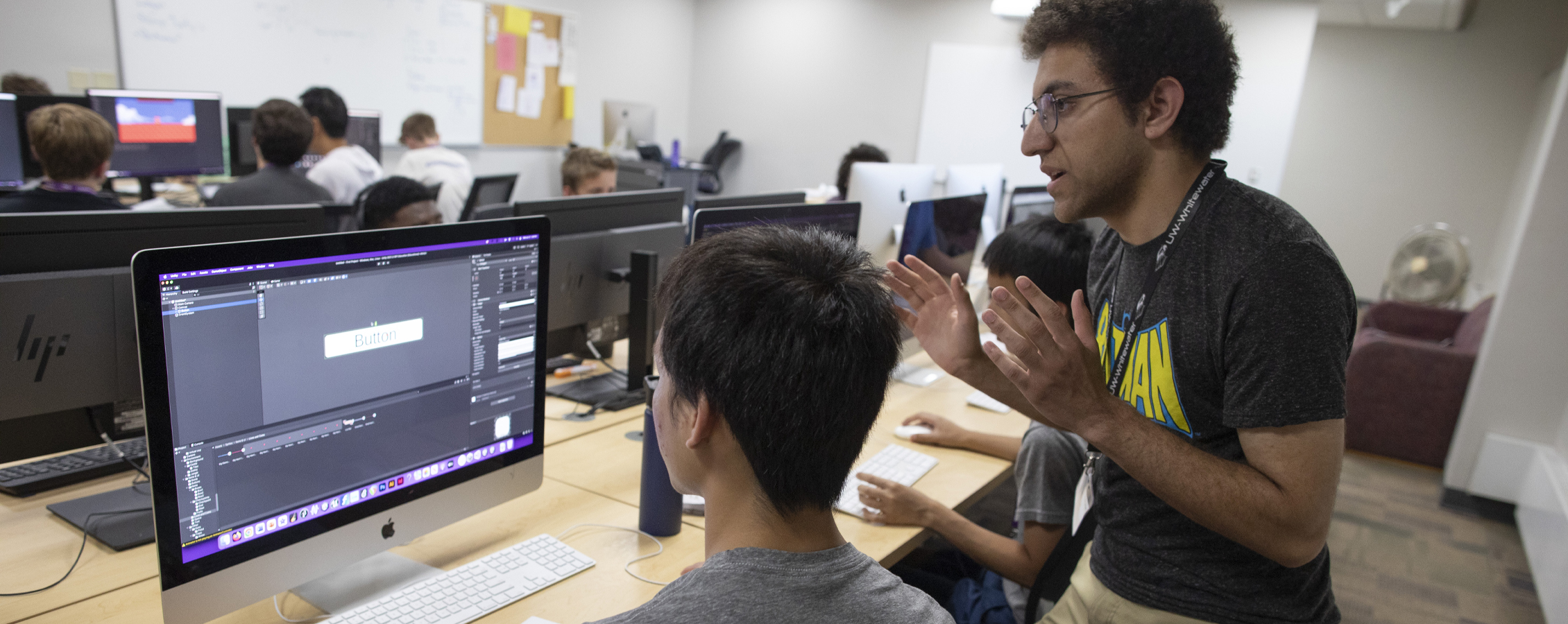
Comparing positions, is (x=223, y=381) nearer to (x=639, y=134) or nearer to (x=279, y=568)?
(x=279, y=568)

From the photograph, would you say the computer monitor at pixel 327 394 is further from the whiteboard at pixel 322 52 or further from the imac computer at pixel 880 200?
the whiteboard at pixel 322 52

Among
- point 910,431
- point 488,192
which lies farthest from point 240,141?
point 910,431

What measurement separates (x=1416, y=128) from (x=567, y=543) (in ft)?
28.8

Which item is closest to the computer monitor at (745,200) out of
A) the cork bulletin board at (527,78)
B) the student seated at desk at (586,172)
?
the student seated at desk at (586,172)

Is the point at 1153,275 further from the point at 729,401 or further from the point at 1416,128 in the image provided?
the point at 1416,128

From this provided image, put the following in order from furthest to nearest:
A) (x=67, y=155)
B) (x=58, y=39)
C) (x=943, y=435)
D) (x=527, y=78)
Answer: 1. (x=527, y=78)
2. (x=58, y=39)
3. (x=67, y=155)
4. (x=943, y=435)

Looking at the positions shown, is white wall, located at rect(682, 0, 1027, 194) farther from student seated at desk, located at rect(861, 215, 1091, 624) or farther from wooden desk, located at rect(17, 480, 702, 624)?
wooden desk, located at rect(17, 480, 702, 624)

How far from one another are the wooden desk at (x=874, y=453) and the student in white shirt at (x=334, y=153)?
9.42 ft

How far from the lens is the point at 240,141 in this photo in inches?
185

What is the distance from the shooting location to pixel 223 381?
987 mm

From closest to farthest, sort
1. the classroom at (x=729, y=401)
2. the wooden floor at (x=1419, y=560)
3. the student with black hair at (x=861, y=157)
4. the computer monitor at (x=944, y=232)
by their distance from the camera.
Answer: the classroom at (x=729, y=401) < the computer monitor at (x=944, y=232) < the wooden floor at (x=1419, y=560) < the student with black hair at (x=861, y=157)

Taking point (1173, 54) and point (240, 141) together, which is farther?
point (240, 141)

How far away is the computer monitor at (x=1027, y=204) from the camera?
3.41 m

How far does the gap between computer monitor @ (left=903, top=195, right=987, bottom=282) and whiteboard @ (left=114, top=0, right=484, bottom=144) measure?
13.5 ft
